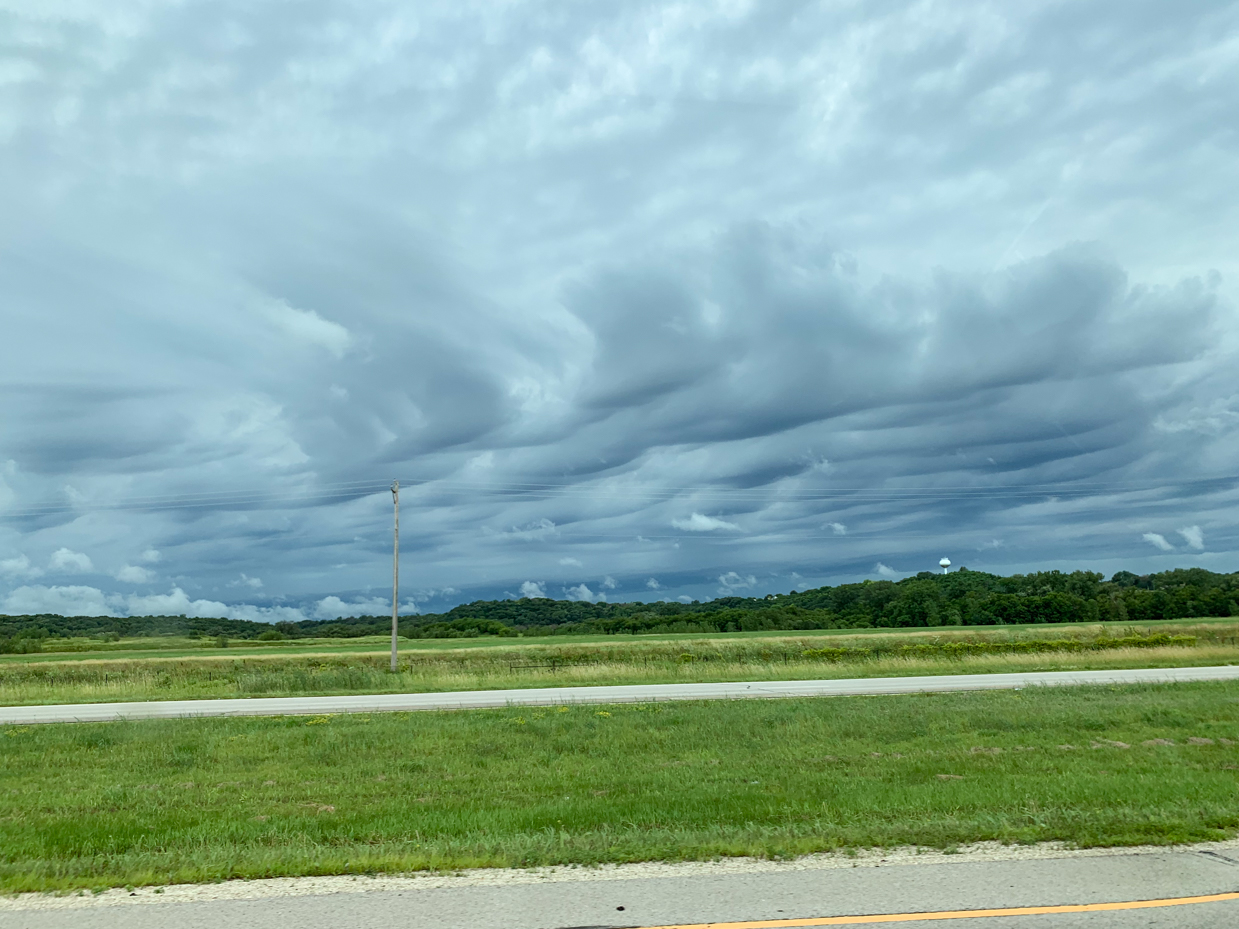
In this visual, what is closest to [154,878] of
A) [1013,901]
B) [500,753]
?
[1013,901]

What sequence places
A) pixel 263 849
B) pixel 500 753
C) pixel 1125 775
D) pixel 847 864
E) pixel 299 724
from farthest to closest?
pixel 299 724 → pixel 500 753 → pixel 1125 775 → pixel 263 849 → pixel 847 864

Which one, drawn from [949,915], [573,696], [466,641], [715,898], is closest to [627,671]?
[573,696]

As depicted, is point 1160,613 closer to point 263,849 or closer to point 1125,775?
point 1125,775

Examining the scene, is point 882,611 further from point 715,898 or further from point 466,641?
point 715,898

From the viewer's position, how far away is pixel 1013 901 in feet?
22.3

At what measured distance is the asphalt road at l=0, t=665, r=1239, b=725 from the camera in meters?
27.7

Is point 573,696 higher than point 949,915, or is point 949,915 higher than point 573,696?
point 949,915

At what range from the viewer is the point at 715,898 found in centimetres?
704

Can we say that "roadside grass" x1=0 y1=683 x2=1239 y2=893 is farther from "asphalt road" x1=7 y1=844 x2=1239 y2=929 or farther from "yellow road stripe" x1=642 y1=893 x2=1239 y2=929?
"yellow road stripe" x1=642 y1=893 x2=1239 y2=929

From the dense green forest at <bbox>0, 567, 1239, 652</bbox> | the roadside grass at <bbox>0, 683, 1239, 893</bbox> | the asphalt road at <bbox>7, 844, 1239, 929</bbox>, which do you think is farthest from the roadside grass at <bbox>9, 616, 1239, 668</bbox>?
the asphalt road at <bbox>7, 844, 1239, 929</bbox>

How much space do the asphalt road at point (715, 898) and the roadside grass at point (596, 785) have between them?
56 centimetres

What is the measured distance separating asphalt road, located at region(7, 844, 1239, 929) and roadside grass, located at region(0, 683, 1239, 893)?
562 millimetres

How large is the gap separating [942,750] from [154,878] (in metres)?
13.5

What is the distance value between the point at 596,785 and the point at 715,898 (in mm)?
7291
